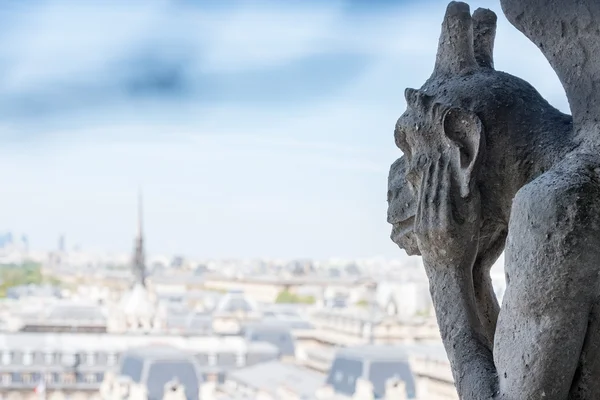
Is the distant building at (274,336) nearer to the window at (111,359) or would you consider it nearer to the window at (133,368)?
the window at (111,359)

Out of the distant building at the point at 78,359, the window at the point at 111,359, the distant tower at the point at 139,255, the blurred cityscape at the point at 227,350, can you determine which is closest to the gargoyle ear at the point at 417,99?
the blurred cityscape at the point at 227,350

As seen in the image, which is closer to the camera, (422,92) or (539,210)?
(539,210)

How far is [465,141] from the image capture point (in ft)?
3.30

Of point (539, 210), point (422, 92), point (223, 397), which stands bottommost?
point (223, 397)

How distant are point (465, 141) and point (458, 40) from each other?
121mm

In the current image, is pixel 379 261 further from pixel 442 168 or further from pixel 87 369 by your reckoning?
pixel 442 168

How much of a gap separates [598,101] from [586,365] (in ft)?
0.75

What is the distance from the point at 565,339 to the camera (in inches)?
35.5

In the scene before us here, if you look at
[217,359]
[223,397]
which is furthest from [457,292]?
[217,359]

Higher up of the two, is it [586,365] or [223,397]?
[586,365]

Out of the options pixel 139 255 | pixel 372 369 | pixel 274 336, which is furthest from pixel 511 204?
pixel 139 255

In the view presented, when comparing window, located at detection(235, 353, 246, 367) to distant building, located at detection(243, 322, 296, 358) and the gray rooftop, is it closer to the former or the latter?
distant building, located at detection(243, 322, 296, 358)

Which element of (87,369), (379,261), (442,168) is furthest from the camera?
(379,261)

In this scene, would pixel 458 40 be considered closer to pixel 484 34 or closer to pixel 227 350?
pixel 484 34
